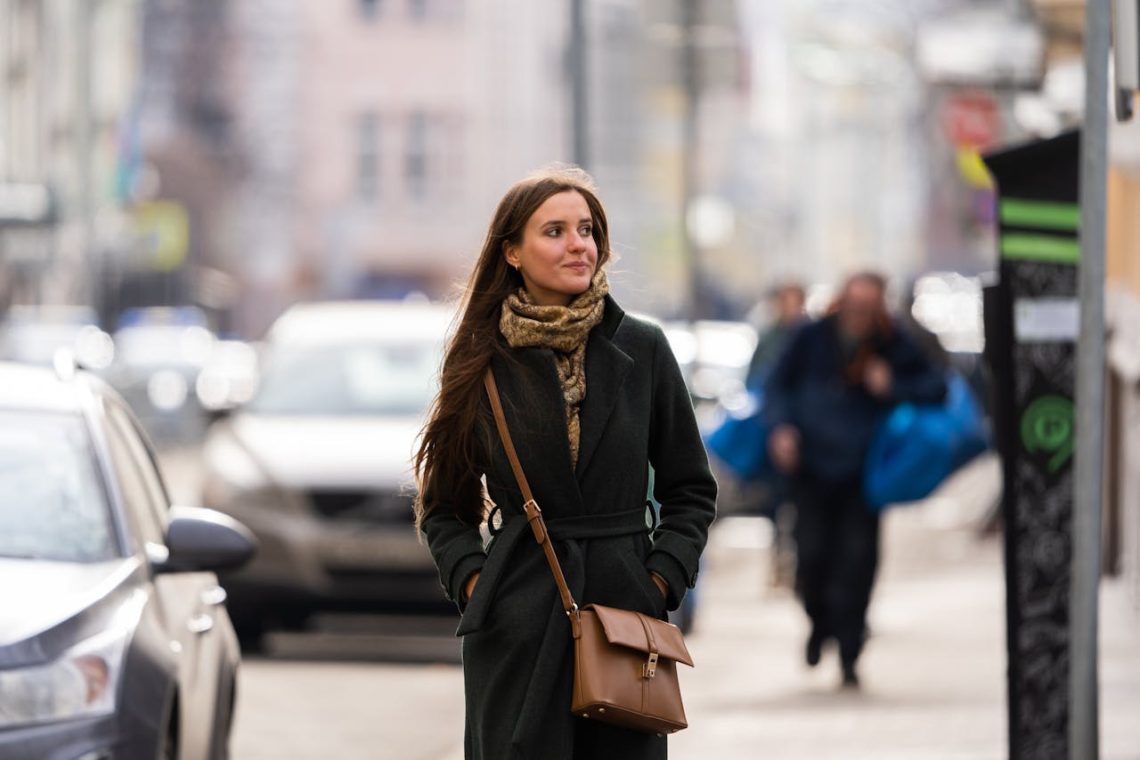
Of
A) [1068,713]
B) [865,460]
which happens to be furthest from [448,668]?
[1068,713]

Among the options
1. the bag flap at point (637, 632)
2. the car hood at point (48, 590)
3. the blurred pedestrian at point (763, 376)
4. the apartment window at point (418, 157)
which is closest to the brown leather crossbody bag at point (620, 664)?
the bag flap at point (637, 632)

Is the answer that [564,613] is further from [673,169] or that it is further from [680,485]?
[673,169]

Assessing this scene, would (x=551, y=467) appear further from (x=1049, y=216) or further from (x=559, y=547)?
(x=1049, y=216)

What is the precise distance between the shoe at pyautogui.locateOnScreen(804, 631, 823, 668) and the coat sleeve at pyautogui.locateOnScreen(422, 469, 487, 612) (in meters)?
7.56

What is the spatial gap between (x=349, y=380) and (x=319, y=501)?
5.37 ft

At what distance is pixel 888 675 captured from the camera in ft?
43.3

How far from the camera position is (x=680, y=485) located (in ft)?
18.4

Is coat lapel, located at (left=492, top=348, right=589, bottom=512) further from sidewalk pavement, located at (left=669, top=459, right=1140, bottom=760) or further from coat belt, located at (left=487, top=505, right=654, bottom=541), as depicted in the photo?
sidewalk pavement, located at (left=669, top=459, right=1140, bottom=760)

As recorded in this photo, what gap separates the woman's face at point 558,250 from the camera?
5.45 meters

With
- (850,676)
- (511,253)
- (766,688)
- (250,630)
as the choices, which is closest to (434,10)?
(250,630)

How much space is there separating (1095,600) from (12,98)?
53.6 metres

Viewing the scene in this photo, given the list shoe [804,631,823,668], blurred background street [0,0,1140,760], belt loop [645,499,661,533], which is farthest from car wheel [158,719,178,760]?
shoe [804,631,823,668]

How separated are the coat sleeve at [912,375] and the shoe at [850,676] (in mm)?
1226

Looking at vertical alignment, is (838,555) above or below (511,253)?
below
